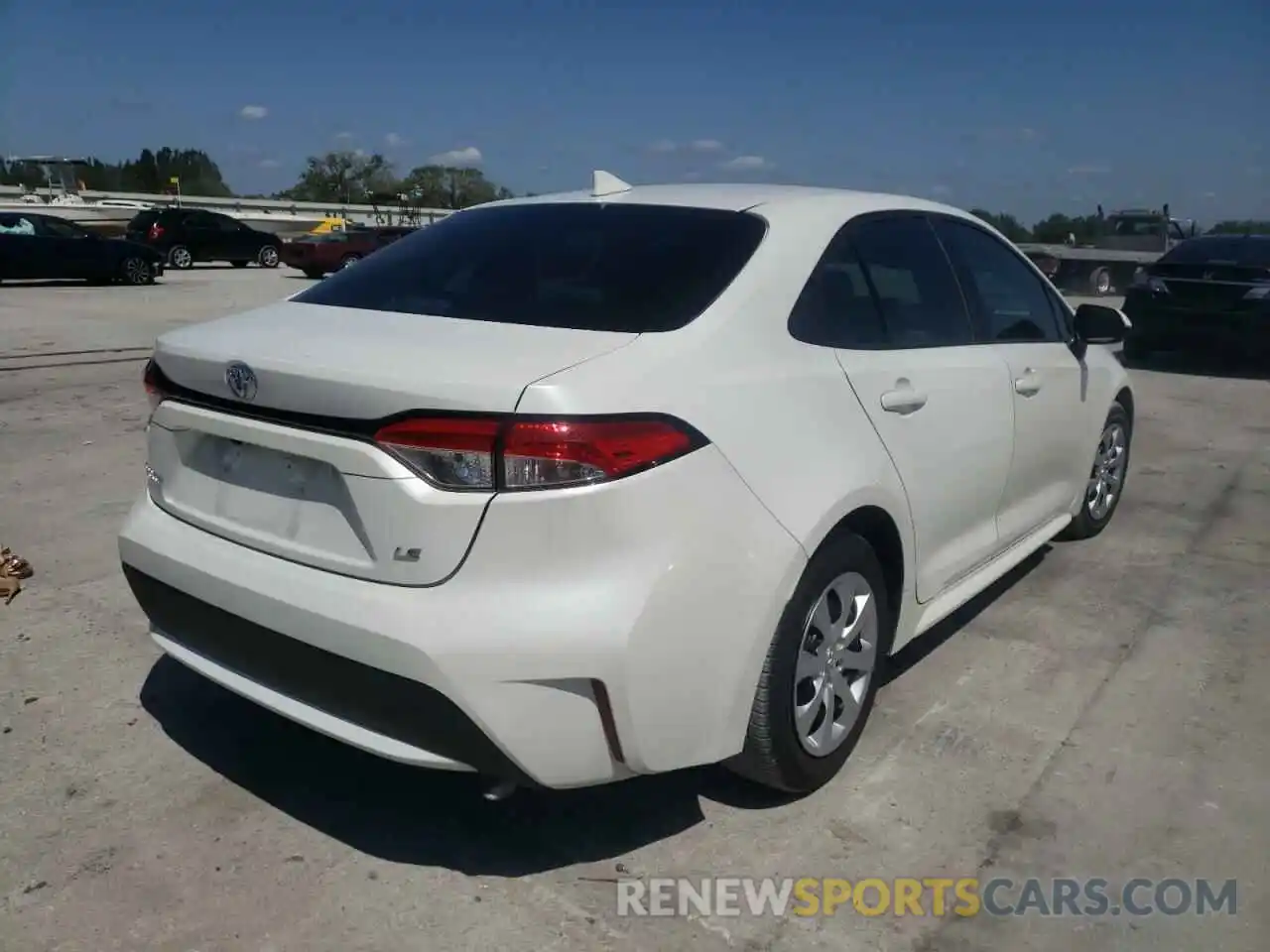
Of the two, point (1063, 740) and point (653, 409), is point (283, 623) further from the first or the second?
point (1063, 740)

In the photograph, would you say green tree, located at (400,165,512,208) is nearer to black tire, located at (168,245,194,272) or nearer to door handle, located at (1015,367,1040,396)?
black tire, located at (168,245,194,272)

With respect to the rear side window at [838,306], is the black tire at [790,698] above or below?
below

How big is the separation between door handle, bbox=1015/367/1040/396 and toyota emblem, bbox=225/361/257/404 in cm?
268

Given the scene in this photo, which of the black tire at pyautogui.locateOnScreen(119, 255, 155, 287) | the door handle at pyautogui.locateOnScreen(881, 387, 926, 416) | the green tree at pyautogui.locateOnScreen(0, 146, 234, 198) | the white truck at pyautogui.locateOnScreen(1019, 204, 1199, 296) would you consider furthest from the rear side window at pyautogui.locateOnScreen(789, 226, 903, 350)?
the green tree at pyautogui.locateOnScreen(0, 146, 234, 198)

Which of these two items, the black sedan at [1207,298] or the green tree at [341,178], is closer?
the black sedan at [1207,298]

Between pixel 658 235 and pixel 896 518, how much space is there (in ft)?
3.50

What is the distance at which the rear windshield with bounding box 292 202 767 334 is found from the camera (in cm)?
271

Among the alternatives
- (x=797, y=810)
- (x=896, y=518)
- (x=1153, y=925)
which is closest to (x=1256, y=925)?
(x=1153, y=925)

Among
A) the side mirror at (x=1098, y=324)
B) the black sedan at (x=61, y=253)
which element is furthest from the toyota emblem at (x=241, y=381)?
the black sedan at (x=61, y=253)

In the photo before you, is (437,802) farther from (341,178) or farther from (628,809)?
(341,178)

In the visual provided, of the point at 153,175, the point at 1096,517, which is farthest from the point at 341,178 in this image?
the point at 1096,517

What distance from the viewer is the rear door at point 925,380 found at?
3.09 metres

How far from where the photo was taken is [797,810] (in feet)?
9.59

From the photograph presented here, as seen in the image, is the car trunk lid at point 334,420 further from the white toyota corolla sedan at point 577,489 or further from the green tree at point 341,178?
the green tree at point 341,178
